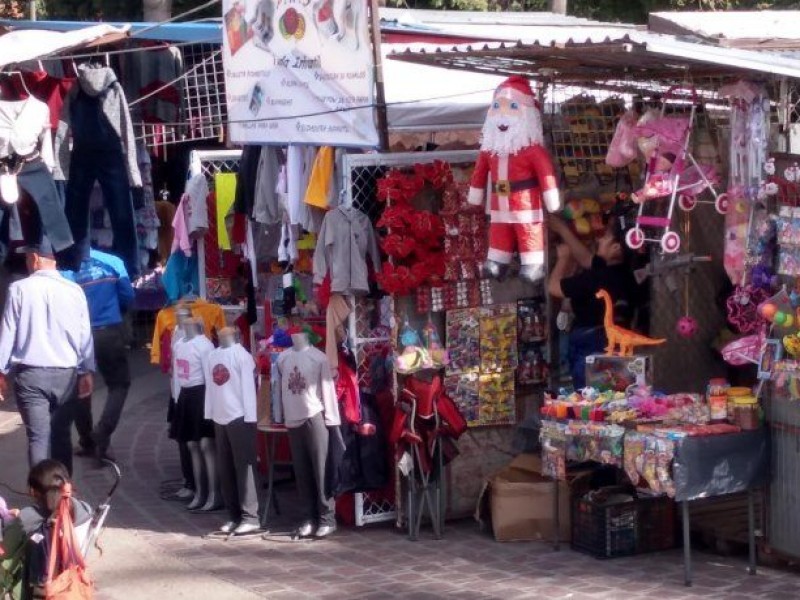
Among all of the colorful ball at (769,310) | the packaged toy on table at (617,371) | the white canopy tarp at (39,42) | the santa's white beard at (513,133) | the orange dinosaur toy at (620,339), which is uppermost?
the white canopy tarp at (39,42)

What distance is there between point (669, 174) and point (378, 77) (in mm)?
2222

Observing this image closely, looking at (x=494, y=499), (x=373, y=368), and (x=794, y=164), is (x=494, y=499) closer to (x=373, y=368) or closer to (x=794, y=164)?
(x=373, y=368)

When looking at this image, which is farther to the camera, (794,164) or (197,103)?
(197,103)

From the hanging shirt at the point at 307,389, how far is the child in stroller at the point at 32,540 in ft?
8.40

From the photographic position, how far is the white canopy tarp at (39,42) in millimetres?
9242

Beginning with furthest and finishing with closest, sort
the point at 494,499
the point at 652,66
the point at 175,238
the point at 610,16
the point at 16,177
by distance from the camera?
the point at 610,16 < the point at 175,238 < the point at 16,177 < the point at 494,499 < the point at 652,66

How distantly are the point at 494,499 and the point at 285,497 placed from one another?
2144 millimetres

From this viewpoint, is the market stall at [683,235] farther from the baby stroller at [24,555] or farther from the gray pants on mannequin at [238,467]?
the baby stroller at [24,555]

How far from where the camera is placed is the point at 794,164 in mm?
7816

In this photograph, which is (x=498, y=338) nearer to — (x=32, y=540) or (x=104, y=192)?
(x=104, y=192)

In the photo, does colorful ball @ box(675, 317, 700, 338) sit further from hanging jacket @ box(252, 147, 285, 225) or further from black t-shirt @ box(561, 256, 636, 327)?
hanging jacket @ box(252, 147, 285, 225)

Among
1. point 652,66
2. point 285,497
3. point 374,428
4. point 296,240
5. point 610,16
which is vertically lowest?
point 285,497

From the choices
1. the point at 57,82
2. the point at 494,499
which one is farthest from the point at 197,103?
the point at 494,499

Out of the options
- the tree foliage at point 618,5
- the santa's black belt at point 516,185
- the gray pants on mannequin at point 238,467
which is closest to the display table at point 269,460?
the gray pants on mannequin at point 238,467
